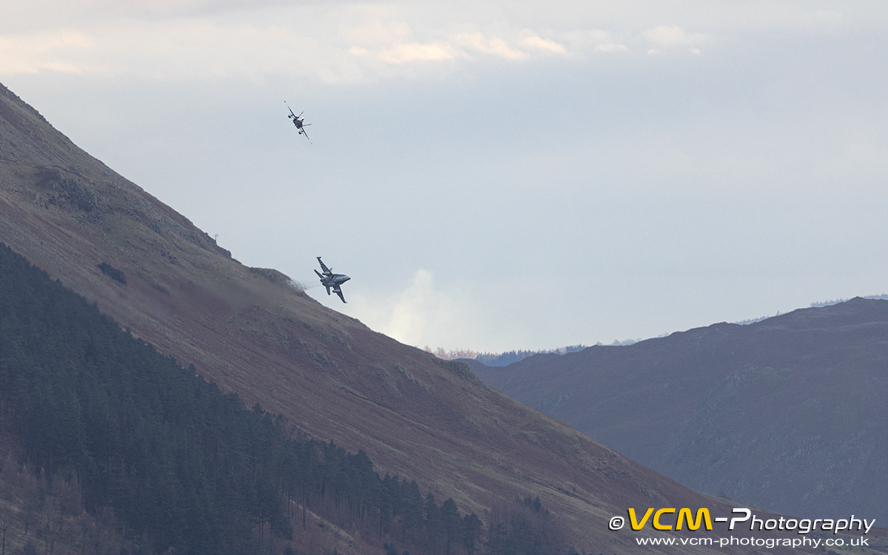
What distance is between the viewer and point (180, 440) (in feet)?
418

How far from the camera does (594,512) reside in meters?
186

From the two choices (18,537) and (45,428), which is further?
(45,428)

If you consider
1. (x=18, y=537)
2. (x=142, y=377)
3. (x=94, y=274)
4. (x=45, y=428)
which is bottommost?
(x=18, y=537)

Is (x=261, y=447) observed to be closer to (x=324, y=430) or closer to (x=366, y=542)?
(x=366, y=542)

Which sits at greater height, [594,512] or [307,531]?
[594,512]

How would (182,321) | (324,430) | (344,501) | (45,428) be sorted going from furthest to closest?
(182,321) < (324,430) < (344,501) < (45,428)

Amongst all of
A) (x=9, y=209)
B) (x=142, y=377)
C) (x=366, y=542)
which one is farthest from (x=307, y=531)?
(x=9, y=209)

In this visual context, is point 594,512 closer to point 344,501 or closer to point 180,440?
point 344,501

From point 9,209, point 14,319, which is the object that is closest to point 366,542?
point 14,319

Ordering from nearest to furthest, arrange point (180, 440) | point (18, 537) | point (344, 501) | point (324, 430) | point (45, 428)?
1. point (18, 537)
2. point (45, 428)
3. point (180, 440)
4. point (344, 501)
5. point (324, 430)

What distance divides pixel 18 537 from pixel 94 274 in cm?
8202

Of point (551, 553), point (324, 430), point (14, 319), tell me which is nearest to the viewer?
point (14, 319)

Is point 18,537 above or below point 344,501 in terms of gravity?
below

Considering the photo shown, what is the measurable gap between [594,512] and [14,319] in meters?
100
